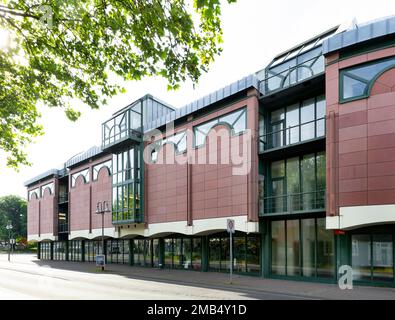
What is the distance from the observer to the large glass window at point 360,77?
15206mm

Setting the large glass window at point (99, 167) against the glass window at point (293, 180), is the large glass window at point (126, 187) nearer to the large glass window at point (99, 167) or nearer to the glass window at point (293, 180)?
the large glass window at point (99, 167)

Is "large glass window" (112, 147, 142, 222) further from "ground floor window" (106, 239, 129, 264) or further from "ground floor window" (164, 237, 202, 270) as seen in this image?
"ground floor window" (106, 239, 129, 264)

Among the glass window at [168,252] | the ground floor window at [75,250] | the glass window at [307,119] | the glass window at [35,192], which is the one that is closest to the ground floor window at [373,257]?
the glass window at [307,119]

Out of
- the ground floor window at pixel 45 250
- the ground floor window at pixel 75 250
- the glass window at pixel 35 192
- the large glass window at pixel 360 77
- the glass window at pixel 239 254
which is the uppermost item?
the large glass window at pixel 360 77

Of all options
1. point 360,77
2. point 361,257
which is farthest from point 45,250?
point 360,77

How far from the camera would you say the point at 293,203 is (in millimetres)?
18422

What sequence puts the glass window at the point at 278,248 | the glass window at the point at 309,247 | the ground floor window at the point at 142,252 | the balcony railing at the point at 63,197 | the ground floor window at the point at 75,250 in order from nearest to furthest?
the glass window at the point at 309,247 → the glass window at the point at 278,248 → the ground floor window at the point at 142,252 → the ground floor window at the point at 75,250 → the balcony railing at the point at 63,197

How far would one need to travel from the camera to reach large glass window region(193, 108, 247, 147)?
20.6 meters

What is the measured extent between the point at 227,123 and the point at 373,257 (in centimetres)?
1071

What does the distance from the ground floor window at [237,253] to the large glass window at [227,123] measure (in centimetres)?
630

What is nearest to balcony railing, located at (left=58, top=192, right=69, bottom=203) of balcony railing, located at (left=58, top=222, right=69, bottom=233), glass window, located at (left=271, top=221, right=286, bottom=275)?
balcony railing, located at (left=58, top=222, right=69, bottom=233)

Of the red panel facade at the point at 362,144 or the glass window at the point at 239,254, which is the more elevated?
the red panel facade at the point at 362,144

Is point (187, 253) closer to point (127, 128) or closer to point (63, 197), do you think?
point (127, 128)
